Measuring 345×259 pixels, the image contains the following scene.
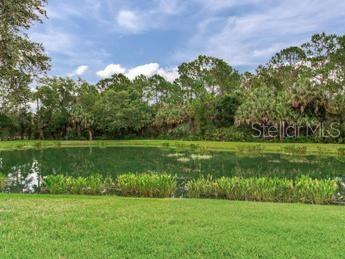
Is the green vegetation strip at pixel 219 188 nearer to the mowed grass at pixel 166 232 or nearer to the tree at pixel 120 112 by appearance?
the mowed grass at pixel 166 232

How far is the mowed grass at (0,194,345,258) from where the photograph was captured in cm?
605

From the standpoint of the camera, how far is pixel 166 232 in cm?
698

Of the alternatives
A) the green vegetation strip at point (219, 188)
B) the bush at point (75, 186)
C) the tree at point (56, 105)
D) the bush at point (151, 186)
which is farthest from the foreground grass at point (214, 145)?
the bush at point (75, 186)

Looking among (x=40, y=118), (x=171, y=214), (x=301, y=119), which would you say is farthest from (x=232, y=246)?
(x=40, y=118)

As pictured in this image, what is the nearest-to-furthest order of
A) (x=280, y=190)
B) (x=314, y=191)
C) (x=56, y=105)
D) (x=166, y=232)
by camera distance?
(x=166, y=232), (x=314, y=191), (x=280, y=190), (x=56, y=105)

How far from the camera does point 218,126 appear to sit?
6269 cm

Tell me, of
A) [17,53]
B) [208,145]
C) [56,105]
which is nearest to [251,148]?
[208,145]

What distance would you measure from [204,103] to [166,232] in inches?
2269

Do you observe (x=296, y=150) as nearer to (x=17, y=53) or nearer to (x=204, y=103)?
(x=204, y=103)

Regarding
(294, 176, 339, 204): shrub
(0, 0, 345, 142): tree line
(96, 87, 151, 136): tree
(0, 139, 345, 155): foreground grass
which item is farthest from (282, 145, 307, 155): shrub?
(96, 87, 151, 136): tree

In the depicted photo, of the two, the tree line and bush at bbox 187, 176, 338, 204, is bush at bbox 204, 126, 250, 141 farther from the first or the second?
bush at bbox 187, 176, 338, 204

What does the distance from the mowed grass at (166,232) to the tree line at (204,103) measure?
1750 inches

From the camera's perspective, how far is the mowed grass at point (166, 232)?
238 inches

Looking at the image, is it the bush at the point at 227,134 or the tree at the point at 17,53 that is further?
Result: the bush at the point at 227,134
